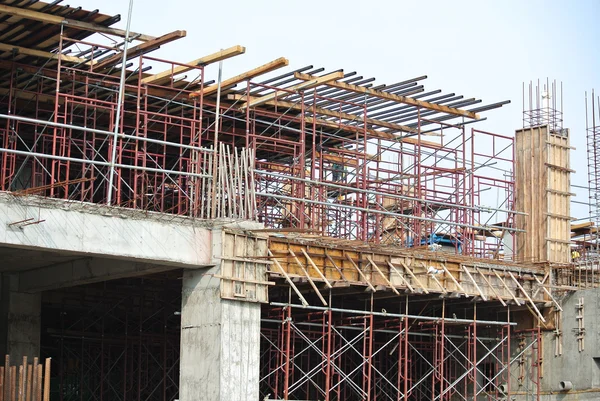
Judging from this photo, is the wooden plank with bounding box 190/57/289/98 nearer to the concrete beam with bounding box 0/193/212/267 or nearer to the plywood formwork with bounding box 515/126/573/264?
the concrete beam with bounding box 0/193/212/267

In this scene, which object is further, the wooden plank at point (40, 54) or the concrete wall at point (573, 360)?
the concrete wall at point (573, 360)

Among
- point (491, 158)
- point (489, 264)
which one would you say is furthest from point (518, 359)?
point (491, 158)

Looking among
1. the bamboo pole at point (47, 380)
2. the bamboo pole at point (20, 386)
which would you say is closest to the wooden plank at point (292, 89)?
the bamboo pole at point (47, 380)

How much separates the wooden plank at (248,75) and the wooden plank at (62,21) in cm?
317

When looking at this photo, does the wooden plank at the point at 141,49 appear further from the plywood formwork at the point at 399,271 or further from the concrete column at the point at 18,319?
the concrete column at the point at 18,319

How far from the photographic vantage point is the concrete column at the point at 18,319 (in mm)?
28094

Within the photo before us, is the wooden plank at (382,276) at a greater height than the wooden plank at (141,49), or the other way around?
the wooden plank at (141,49)

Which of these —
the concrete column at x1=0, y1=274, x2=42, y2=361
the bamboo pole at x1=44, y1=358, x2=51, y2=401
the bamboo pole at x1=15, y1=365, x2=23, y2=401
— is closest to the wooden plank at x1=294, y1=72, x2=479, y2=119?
the concrete column at x1=0, y1=274, x2=42, y2=361

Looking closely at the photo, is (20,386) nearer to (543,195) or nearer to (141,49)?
(141,49)

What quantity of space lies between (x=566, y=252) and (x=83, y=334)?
15.1 m

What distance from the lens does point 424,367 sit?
35625 millimetres

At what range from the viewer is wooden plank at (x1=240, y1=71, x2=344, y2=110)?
2964 centimetres

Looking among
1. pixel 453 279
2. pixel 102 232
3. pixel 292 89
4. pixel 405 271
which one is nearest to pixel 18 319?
pixel 102 232

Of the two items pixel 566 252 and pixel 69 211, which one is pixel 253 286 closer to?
pixel 69 211
